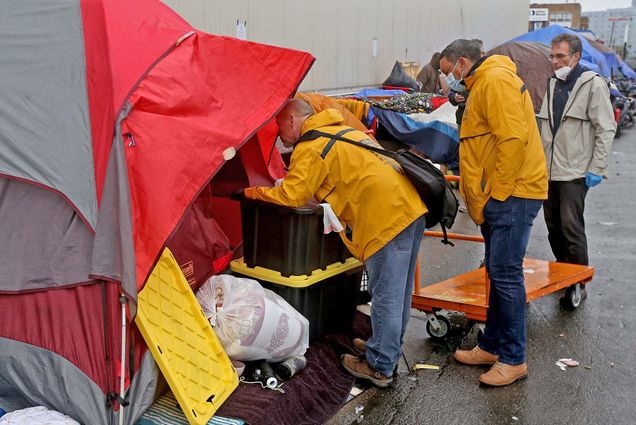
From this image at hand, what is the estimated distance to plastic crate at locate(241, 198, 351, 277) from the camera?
4445 millimetres

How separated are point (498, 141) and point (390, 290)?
1.12 metres

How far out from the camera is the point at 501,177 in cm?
432

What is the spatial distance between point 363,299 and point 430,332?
568mm

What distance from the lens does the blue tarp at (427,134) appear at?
310 inches

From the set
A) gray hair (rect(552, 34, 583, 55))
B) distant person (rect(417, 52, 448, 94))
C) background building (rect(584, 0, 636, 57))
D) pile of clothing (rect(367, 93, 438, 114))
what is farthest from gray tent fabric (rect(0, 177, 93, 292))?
background building (rect(584, 0, 636, 57))

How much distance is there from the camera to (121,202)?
3451 millimetres

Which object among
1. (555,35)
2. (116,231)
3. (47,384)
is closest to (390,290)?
(116,231)

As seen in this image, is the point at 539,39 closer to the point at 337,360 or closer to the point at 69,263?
the point at 337,360

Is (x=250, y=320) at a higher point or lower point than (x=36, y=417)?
higher

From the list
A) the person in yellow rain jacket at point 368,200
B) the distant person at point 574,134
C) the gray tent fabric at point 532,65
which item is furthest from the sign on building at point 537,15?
the person in yellow rain jacket at point 368,200

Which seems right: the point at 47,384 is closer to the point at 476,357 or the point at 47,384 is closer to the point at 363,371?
the point at 363,371

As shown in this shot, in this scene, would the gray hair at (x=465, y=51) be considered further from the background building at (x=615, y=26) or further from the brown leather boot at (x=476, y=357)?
the background building at (x=615, y=26)

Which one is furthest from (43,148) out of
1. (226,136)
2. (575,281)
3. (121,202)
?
(575,281)

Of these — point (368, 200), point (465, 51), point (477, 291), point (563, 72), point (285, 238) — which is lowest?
point (477, 291)
